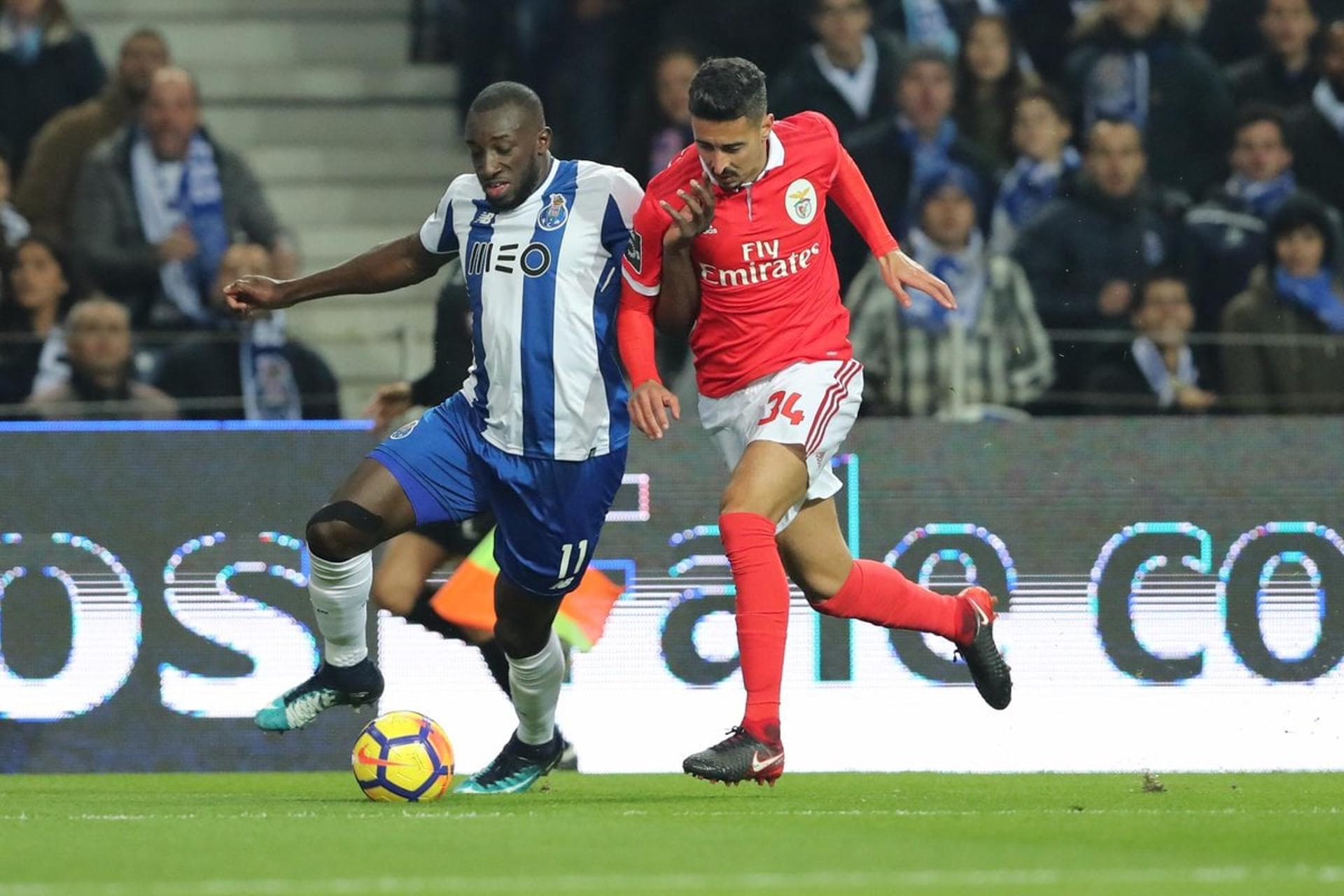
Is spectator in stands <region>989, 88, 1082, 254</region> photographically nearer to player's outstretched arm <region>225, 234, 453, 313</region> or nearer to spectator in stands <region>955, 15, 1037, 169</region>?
spectator in stands <region>955, 15, 1037, 169</region>

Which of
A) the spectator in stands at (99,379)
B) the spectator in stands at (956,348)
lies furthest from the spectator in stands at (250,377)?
the spectator in stands at (956,348)

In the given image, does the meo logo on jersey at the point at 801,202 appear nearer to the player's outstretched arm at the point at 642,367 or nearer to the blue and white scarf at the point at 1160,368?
the player's outstretched arm at the point at 642,367

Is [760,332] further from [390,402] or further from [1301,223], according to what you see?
[1301,223]

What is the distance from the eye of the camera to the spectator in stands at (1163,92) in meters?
12.5

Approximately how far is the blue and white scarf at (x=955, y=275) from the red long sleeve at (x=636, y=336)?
404cm

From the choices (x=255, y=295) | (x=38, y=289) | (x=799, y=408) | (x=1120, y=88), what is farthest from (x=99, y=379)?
(x=1120, y=88)

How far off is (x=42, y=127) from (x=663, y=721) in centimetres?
514

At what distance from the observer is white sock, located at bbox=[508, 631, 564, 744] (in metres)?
7.61

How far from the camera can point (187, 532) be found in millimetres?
9328

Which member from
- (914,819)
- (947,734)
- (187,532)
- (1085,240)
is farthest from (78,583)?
(1085,240)

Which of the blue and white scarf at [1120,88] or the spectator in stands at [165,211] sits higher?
the blue and white scarf at [1120,88]

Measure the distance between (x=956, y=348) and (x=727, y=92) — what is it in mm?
4182

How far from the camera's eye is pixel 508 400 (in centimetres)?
716

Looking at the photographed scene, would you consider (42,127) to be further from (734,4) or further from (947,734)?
(947,734)
